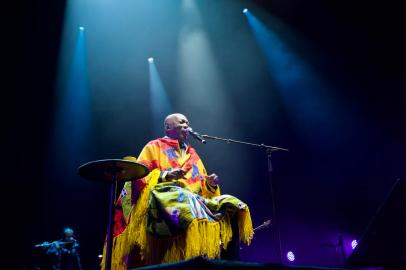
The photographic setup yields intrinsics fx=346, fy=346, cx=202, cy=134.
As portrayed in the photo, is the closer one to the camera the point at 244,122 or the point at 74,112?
the point at 74,112

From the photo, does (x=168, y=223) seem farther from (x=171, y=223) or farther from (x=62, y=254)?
(x=62, y=254)

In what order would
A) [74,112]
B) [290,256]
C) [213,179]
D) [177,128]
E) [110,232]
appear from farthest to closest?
[290,256] → [74,112] → [177,128] → [213,179] → [110,232]

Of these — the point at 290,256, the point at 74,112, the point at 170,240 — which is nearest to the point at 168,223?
the point at 170,240

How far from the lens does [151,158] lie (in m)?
3.04

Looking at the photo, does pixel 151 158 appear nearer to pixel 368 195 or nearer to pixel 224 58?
pixel 224 58

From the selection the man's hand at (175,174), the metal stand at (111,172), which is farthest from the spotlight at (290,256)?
the metal stand at (111,172)

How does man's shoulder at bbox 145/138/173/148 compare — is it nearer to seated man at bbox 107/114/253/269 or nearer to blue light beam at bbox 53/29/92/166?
seated man at bbox 107/114/253/269

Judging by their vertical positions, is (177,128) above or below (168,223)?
above

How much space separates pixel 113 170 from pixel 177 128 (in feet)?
3.22

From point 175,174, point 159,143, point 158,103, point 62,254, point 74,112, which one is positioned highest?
point 158,103

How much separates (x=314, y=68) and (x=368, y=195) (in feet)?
8.27

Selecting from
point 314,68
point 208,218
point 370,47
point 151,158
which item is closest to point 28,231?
point 151,158

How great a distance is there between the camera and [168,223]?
2.46 metres

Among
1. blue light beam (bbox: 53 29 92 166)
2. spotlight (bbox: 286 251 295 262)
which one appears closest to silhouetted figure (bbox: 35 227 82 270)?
blue light beam (bbox: 53 29 92 166)
